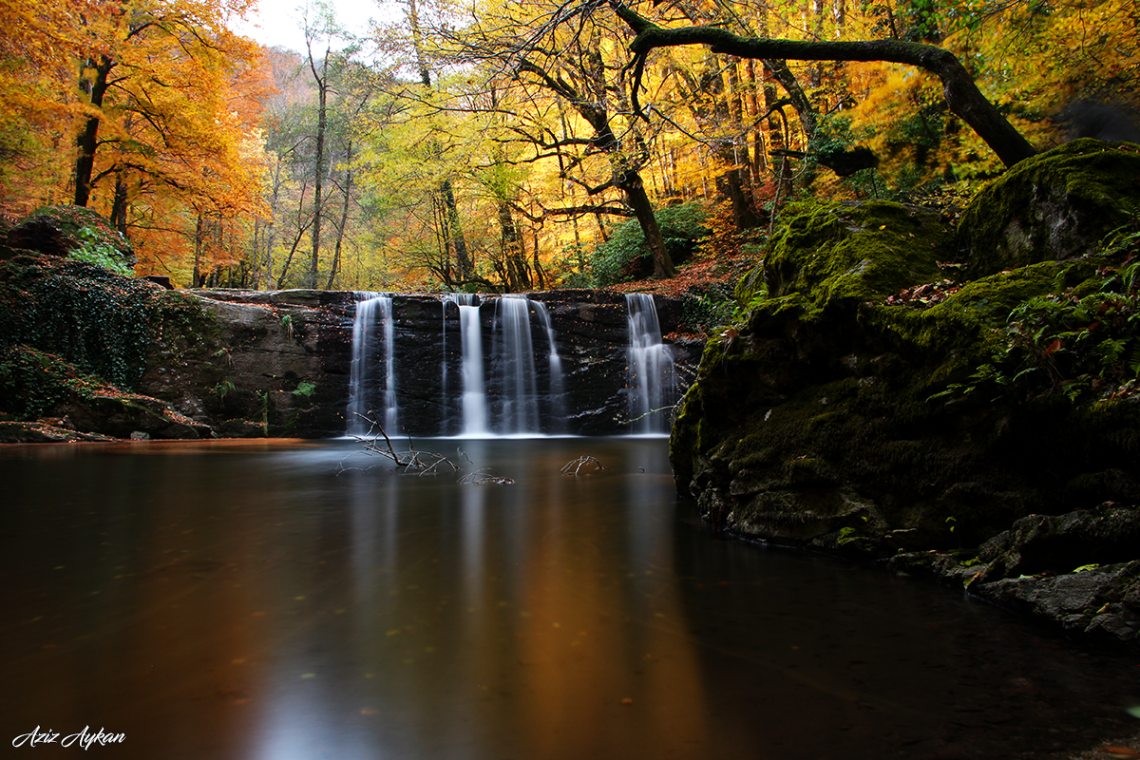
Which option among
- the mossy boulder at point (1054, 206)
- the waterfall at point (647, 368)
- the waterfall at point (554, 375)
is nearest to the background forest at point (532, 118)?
the waterfall at point (647, 368)

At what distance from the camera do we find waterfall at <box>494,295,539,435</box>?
14133 mm

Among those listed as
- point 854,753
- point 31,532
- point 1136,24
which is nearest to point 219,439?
point 31,532

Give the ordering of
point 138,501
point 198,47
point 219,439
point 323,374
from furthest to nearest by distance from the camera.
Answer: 1. point 198,47
2. point 323,374
3. point 219,439
4. point 138,501

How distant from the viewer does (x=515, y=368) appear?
566 inches

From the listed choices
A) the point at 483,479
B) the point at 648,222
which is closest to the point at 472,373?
the point at 648,222

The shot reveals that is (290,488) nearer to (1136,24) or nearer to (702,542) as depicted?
(702,542)

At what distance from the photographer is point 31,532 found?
3.91m

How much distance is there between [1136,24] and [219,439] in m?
16.9

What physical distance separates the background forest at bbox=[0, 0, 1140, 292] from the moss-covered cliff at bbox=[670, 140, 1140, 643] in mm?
3154

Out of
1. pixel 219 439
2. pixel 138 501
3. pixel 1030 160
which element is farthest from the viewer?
pixel 219 439

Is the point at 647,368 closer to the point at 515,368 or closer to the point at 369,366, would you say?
the point at 515,368

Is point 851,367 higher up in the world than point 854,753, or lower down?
higher up

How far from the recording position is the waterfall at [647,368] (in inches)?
553

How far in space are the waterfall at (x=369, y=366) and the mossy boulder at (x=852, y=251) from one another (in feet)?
35.1
